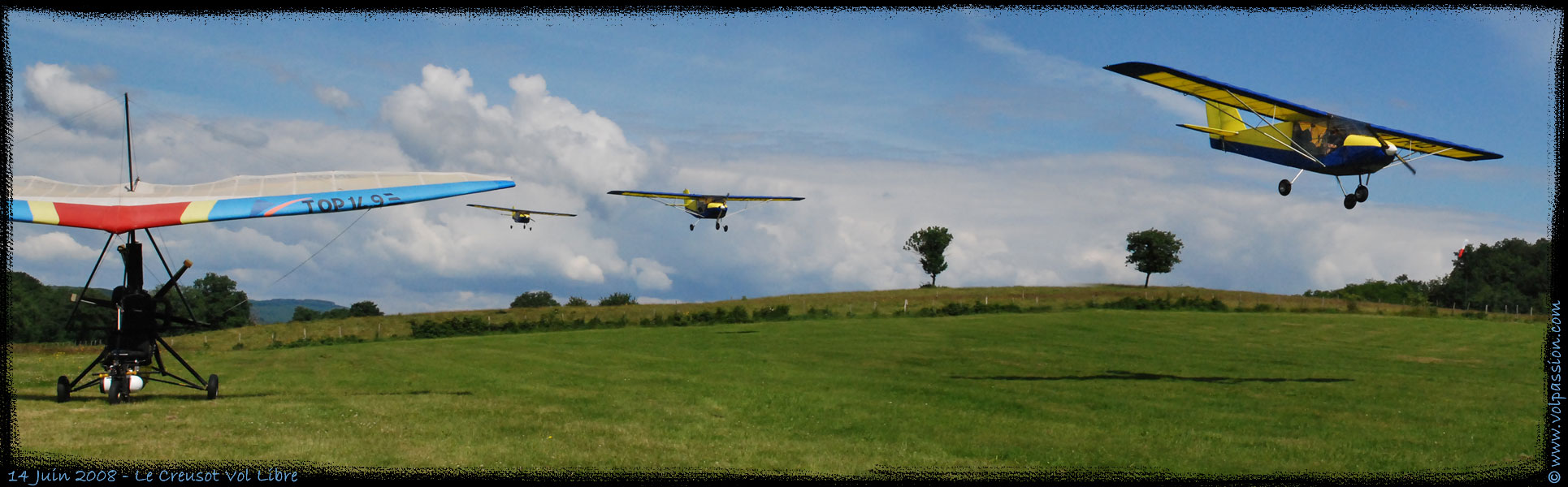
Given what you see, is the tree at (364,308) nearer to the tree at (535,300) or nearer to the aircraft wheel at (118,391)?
the tree at (535,300)

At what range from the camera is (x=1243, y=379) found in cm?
2897

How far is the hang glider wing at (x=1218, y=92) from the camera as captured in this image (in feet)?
53.0

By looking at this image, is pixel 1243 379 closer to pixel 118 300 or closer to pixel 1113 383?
pixel 1113 383

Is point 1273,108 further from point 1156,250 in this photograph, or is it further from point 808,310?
point 1156,250

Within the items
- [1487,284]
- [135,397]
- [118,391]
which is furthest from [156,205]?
[1487,284]

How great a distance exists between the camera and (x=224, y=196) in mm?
16109

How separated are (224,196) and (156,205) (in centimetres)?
102

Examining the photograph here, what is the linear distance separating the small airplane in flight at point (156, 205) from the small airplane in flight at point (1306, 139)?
12669 millimetres

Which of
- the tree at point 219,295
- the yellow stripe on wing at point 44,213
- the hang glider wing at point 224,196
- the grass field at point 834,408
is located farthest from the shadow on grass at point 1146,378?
the tree at point 219,295

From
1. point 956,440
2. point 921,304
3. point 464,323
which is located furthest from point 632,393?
point 921,304

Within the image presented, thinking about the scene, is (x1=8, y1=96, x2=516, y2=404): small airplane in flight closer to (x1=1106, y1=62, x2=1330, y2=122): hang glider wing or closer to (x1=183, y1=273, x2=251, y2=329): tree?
(x1=1106, y1=62, x2=1330, y2=122): hang glider wing

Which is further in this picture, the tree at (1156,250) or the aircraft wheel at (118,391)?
the tree at (1156,250)

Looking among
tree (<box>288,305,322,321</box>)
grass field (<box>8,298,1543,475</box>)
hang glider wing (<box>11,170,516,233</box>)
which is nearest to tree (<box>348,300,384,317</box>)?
tree (<box>288,305,322,321</box>)

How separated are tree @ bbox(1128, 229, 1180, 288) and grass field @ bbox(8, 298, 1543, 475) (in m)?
45.9
